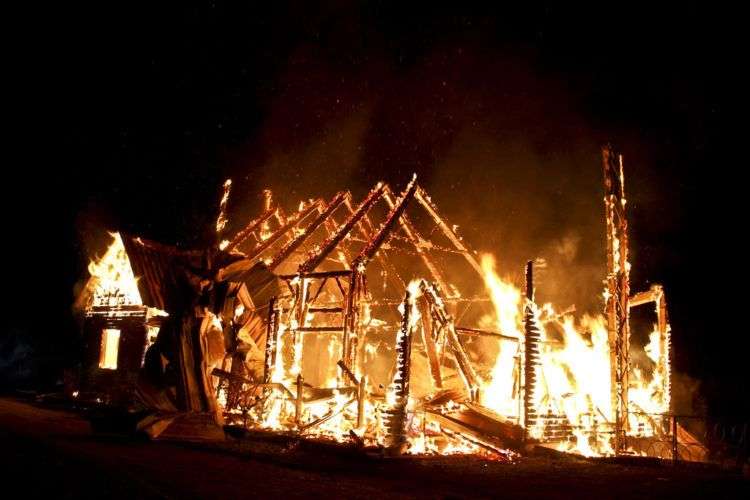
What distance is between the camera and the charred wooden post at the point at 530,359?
12734mm

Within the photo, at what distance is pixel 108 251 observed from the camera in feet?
74.8

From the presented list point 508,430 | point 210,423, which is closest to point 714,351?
point 508,430

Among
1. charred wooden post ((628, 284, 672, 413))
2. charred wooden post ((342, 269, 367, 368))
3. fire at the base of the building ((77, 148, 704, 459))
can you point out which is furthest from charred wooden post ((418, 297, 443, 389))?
charred wooden post ((628, 284, 672, 413))

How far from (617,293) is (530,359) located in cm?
301

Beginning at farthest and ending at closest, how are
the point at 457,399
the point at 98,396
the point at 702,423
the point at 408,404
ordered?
the point at 702,423 → the point at 98,396 → the point at 457,399 → the point at 408,404

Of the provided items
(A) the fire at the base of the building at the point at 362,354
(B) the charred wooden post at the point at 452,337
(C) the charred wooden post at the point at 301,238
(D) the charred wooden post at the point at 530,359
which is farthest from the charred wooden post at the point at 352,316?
(D) the charred wooden post at the point at 530,359

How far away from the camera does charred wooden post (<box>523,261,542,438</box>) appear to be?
41.8 feet

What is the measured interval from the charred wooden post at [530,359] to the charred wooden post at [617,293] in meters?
2.08

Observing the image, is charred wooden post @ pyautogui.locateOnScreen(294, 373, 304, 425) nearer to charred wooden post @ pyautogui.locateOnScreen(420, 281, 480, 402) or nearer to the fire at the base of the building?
the fire at the base of the building

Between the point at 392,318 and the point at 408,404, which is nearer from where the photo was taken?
the point at 408,404

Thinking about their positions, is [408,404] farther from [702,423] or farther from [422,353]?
[702,423]

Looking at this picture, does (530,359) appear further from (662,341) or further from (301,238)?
(301,238)

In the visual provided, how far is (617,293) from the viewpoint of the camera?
14305mm

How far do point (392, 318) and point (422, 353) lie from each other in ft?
10.9
